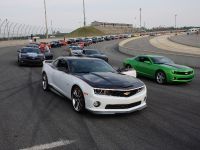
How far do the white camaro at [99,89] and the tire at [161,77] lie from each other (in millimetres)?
4779

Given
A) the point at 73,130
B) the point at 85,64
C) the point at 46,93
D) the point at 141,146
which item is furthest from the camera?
the point at 46,93

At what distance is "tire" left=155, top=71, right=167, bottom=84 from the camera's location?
13.4 m

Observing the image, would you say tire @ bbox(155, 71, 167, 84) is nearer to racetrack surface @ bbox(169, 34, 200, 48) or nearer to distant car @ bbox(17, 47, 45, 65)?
distant car @ bbox(17, 47, 45, 65)

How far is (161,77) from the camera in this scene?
1358 centimetres

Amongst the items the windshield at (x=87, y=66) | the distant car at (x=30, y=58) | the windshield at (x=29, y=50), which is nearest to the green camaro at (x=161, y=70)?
the windshield at (x=87, y=66)

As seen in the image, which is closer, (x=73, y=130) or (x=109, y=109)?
(x=73, y=130)

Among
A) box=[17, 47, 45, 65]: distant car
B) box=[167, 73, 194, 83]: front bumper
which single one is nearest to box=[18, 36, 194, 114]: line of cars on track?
box=[167, 73, 194, 83]: front bumper

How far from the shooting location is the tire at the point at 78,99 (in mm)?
7729

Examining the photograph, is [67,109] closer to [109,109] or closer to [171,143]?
[109,109]

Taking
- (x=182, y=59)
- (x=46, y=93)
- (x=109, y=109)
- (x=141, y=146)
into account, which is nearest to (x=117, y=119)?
(x=109, y=109)

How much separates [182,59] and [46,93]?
628 inches

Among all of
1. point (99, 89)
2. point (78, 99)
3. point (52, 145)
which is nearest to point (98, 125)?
point (99, 89)

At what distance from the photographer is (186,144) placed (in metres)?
5.73

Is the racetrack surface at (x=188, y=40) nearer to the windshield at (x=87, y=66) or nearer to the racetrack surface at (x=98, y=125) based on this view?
the windshield at (x=87, y=66)
